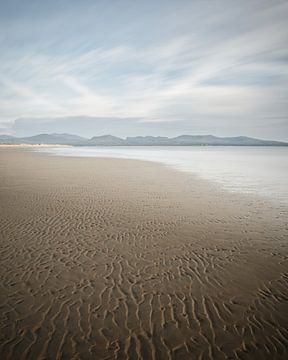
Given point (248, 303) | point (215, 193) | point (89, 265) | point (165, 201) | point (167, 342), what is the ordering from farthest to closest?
point (215, 193), point (165, 201), point (89, 265), point (248, 303), point (167, 342)

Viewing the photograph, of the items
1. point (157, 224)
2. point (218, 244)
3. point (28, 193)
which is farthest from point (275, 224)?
point (28, 193)

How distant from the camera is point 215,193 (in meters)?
18.5

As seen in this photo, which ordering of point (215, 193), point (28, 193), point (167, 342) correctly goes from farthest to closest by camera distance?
point (215, 193) → point (28, 193) → point (167, 342)

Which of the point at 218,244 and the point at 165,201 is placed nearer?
the point at 218,244

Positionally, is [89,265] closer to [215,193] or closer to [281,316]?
[281,316]

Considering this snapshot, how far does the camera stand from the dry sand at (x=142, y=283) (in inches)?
191

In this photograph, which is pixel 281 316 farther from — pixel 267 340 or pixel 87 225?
pixel 87 225

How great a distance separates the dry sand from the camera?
4.86 m

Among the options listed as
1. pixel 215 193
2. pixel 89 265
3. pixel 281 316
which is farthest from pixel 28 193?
pixel 281 316

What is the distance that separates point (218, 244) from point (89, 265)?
15.4 feet

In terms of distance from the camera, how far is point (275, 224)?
11922mm

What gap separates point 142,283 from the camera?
271 inches

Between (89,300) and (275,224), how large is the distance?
9.31 m

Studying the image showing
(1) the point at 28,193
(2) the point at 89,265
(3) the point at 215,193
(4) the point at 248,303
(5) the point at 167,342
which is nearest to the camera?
(5) the point at 167,342
